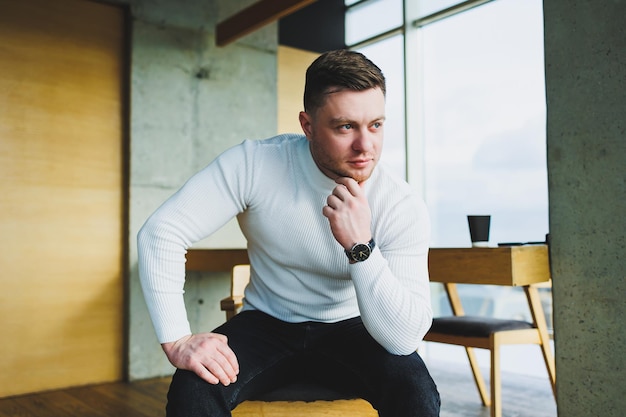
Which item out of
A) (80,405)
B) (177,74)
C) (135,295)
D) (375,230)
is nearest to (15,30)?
(177,74)

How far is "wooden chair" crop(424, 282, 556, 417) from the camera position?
2.38 metres

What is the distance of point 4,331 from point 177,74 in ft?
5.91

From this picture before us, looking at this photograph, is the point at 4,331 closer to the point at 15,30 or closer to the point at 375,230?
the point at 15,30

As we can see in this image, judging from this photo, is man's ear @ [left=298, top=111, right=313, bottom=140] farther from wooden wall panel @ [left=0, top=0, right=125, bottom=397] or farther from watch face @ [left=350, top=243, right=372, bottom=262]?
wooden wall panel @ [left=0, top=0, right=125, bottom=397]

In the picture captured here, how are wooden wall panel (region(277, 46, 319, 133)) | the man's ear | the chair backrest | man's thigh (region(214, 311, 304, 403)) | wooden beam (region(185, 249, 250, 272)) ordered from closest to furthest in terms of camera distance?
man's thigh (region(214, 311, 304, 403)) < the man's ear < the chair backrest < wooden beam (region(185, 249, 250, 272)) < wooden wall panel (region(277, 46, 319, 133))

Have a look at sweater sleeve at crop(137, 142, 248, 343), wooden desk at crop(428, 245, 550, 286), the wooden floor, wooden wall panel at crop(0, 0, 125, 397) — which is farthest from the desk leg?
wooden wall panel at crop(0, 0, 125, 397)

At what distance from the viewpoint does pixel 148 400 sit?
10.1 feet

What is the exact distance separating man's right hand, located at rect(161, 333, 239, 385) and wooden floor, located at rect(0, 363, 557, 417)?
1.73 metres

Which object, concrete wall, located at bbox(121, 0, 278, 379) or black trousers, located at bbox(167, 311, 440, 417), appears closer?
black trousers, located at bbox(167, 311, 440, 417)

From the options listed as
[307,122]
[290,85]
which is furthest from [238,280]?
[290,85]

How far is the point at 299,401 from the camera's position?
1.36 metres

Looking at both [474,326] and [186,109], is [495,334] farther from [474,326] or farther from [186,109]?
[186,109]

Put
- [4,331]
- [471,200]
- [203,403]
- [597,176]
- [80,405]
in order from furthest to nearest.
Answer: [471,200] < [4,331] < [80,405] < [597,176] < [203,403]

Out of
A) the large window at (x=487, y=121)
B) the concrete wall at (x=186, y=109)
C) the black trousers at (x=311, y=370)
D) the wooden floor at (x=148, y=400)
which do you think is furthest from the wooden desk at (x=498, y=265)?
the concrete wall at (x=186, y=109)
